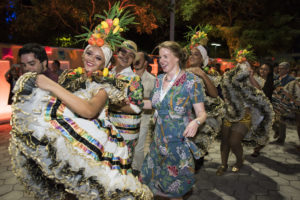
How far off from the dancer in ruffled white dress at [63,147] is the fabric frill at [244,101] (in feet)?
9.60

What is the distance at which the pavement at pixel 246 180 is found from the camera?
362 cm

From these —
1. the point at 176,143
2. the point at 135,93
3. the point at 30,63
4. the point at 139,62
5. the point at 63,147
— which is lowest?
the point at 176,143

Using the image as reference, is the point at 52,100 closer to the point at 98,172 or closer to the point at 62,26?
the point at 98,172

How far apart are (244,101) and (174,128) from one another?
7.51 ft

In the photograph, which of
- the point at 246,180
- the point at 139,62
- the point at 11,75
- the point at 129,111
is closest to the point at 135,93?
the point at 129,111

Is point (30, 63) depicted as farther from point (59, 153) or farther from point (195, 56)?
point (195, 56)

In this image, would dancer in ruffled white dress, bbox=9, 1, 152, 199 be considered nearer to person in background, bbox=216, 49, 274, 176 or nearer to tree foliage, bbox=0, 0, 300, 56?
person in background, bbox=216, 49, 274, 176

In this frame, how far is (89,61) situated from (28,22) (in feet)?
45.2

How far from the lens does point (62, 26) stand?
16922 mm

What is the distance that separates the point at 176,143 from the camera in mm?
2609

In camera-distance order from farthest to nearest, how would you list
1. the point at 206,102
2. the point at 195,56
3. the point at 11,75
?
the point at 11,75, the point at 206,102, the point at 195,56

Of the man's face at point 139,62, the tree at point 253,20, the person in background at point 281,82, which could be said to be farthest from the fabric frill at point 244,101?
the tree at point 253,20

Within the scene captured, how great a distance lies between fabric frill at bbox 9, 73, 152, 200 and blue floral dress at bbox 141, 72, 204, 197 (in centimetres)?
75

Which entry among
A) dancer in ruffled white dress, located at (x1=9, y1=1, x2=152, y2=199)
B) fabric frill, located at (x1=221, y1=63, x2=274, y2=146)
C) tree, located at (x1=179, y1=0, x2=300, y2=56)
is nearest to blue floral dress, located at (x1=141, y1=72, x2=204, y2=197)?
dancer in ruffled white dress, located at (x1=9, y1=1, x2=152, y2=199)
